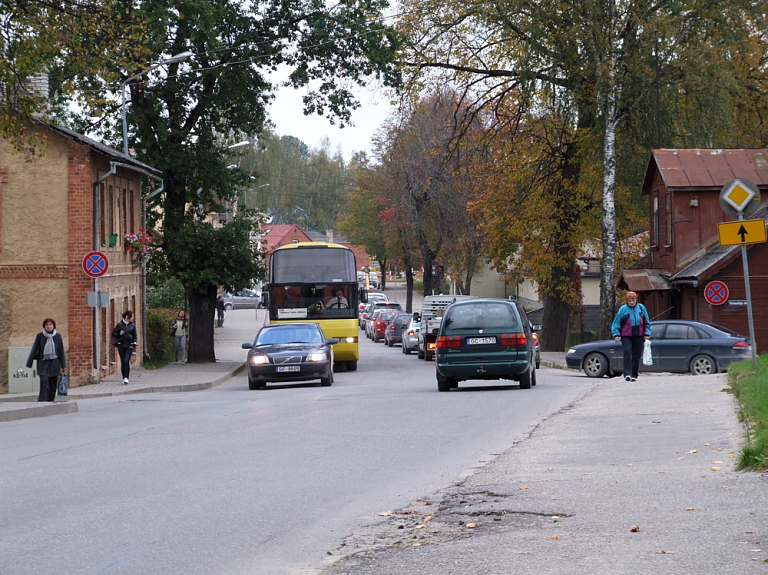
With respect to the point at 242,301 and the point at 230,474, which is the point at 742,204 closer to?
the point at 230,474

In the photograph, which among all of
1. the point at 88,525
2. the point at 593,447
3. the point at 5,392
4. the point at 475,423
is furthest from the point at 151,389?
the point at 88,525

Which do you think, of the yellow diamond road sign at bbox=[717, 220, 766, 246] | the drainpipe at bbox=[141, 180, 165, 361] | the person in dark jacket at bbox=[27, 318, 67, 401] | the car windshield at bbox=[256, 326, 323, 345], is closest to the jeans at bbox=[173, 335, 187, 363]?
the drainpipe at bbox=[141, 180, 165, 361]

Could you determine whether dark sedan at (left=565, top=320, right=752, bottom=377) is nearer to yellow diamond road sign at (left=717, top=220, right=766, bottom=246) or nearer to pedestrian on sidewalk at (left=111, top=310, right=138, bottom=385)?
yellow diamond road sign at (left=717, top=220, right=766, bottom=246)

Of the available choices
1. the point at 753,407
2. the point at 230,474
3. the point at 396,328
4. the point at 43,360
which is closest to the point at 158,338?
the point at 43,360

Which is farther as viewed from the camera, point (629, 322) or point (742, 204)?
point (629, 322)

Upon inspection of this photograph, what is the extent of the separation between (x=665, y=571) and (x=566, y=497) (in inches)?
104

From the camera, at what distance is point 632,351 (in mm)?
20953

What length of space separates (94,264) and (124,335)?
270 cm

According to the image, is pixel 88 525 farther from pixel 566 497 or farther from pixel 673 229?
pixel 673 229

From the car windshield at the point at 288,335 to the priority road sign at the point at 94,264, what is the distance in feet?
13.6

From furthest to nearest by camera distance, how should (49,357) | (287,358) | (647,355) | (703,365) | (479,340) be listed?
(703,365)
(287,358)
(49,357)
(647,355)
(479,340)

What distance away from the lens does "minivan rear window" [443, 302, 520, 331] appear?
2050cm

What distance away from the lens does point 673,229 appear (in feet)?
125

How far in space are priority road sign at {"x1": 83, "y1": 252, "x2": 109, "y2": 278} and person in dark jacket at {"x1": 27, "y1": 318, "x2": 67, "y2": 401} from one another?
5.10 m
